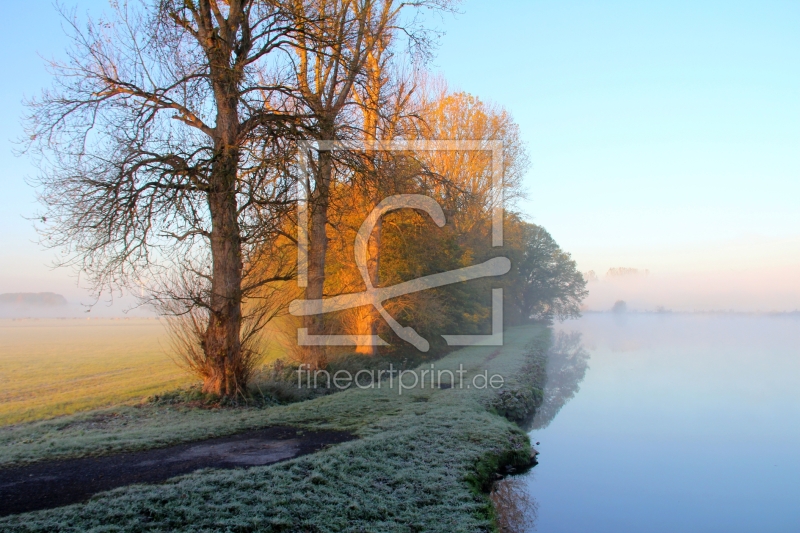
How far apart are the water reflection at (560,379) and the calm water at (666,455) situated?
0.27 feet

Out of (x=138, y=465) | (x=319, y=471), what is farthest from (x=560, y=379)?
(x=138, y=465)

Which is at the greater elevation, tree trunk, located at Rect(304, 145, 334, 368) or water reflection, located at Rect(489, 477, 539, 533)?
tree trunk, located at Rect(304, 145, 334, 368)

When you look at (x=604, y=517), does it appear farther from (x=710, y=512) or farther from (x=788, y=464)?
(x=788, y=464)

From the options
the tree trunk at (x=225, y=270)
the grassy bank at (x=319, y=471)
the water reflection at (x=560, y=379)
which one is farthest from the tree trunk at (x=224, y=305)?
the water reflection at (x=560, y=379)

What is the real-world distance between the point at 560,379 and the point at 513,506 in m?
13.0

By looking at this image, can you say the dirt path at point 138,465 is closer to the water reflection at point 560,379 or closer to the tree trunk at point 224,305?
the tree trunk at point 224,305

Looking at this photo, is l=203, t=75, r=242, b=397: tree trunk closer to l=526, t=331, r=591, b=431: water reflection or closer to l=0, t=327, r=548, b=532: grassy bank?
l=0, t=327, r=548, b=532: grassy bank

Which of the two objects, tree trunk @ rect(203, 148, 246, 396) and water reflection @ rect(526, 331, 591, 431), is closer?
tree trunk @ rect(203, 148, 246, 396)

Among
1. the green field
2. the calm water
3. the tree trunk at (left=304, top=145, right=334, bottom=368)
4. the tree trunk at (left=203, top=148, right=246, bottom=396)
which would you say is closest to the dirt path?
the tree trunk at (left=203, top=148, right=246, bottom=396)

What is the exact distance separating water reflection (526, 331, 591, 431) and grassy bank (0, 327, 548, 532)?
2564mm

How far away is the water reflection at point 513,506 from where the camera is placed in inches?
244

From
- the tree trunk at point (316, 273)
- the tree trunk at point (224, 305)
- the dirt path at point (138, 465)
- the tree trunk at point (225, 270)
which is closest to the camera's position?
the dirt path at point (138, 465)

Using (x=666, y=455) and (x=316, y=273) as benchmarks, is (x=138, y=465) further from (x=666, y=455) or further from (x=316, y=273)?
(x=666, y=455)

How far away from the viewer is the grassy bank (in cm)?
454
